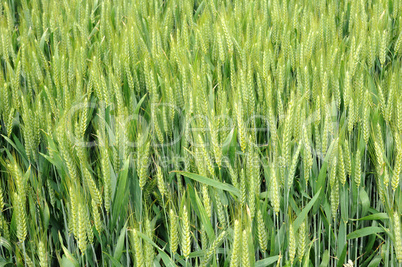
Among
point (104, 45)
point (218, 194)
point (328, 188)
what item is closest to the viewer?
point (218, 194)

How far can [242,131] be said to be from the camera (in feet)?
3.03

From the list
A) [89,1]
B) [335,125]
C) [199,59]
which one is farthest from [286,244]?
[89,1]

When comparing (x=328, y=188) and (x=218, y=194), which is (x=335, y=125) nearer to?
(x=328, y=188)

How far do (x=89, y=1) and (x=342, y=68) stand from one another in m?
1.40

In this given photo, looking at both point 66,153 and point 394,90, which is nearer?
point 66,153

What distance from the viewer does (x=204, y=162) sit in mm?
945

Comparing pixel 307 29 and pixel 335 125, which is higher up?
pixel 307 29

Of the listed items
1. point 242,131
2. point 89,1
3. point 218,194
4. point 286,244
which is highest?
point 89,1

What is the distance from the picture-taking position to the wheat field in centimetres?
88

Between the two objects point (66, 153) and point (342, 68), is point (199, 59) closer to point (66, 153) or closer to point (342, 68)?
point (342, 68)

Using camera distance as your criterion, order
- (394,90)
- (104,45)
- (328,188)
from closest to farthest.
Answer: (328,188), (394,90), (104,45)

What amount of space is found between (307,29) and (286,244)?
1017 mm

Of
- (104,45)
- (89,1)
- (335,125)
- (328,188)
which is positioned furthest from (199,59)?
(89,1)

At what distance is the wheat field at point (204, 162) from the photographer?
2.90 ft
